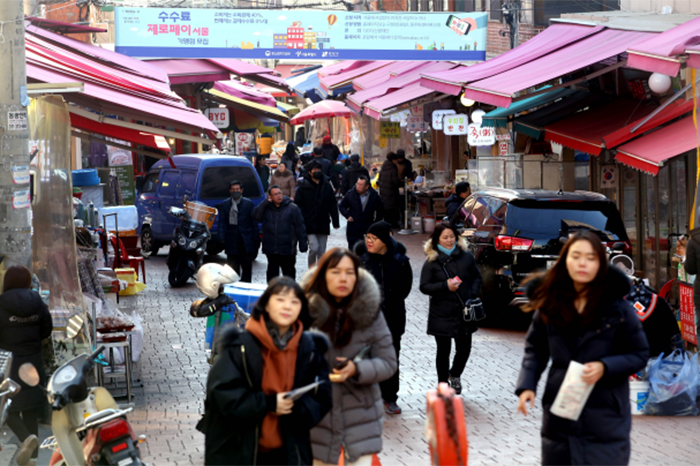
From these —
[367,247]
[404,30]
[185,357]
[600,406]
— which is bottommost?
[185,357]

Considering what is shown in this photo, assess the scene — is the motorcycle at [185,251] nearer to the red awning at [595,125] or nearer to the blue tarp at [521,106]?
the blue tarp at [521,106]

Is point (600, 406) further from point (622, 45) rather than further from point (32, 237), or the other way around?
point (622, 45)

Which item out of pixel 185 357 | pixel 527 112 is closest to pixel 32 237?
pixel 185 357

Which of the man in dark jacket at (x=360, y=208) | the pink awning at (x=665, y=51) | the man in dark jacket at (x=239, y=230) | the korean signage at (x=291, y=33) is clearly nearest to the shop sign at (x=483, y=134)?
the korean signage at (x=291, y=33)

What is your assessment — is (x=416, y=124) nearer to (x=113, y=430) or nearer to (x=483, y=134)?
(x=483, y=134)

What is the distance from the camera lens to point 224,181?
60.0 ft

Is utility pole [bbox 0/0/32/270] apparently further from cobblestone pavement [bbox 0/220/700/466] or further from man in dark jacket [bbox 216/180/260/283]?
man in dark jacket [bbox 216/180/260/283]

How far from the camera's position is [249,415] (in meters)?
4.22

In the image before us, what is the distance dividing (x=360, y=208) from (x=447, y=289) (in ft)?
23.6

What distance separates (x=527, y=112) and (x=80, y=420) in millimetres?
12025

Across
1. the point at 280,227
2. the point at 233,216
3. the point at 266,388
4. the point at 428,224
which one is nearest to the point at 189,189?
the point at 233,216

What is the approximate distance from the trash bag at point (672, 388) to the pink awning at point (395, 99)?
12928 millimetres

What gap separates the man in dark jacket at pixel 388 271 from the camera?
821 centimetres

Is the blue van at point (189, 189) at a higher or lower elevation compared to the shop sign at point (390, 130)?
lower
